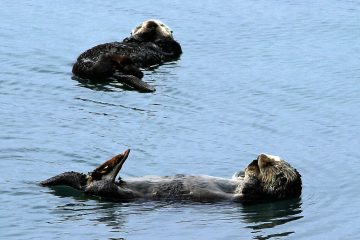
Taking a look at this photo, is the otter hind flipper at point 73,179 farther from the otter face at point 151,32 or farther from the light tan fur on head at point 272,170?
the otter face at point 151,32

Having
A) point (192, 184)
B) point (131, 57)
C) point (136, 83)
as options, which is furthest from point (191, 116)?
point (192, 184)

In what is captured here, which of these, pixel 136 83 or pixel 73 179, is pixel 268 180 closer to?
pixel 73 179

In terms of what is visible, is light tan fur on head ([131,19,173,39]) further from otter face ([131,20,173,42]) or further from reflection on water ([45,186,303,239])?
reflection on water ([45,186,303,239])

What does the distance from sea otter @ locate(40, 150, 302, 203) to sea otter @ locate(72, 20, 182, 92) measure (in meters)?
4.26

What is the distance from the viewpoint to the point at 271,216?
9.51m

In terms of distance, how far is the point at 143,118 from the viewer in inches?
498

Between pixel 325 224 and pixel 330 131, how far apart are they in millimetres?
3451

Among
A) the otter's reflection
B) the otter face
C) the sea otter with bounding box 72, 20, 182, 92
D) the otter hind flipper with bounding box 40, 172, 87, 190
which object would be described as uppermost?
the otter face

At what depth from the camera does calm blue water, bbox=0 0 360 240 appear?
30.3 ft

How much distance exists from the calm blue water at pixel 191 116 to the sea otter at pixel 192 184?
10 centimetres

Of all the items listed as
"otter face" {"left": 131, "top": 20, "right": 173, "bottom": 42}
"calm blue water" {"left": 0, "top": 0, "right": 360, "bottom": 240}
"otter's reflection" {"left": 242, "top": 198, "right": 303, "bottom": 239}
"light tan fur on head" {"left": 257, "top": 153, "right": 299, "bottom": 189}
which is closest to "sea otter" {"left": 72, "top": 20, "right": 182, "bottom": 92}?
"otter face" {"left": 131, "top": 20, "right": 173, "bottom": 42}

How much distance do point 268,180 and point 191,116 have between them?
326cm

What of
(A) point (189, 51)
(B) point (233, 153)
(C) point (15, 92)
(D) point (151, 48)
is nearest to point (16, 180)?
(B) point (233, 153)

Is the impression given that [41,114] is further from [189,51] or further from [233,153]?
[189,51]
